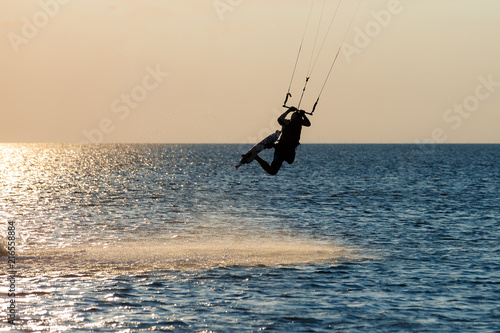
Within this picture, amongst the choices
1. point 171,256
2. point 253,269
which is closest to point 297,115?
point 253,269

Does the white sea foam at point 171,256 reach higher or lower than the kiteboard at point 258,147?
lower

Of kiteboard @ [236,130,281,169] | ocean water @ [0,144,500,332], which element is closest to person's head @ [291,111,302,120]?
kiteboard @ [236,130,281,169]

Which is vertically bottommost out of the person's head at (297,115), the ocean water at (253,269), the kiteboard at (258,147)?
the ocean water at (253,269)

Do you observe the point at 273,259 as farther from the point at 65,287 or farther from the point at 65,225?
the point at 65,225

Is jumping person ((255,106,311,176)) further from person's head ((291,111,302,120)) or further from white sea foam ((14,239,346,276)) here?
white sea foam ((14,239,346,276))

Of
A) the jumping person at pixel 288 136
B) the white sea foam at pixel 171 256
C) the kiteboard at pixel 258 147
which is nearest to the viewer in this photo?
the kiteboard at pixel 258 147

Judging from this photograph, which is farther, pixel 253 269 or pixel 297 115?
pixel 253 269

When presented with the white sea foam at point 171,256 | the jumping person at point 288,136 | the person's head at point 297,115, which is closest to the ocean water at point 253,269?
the white sea foam at point 171,256

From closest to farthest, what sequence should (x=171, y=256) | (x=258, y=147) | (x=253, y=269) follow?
(x=258, y=147), (x=253, y=269), (x=171, y=256)

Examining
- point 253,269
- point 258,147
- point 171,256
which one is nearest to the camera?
point 258,147

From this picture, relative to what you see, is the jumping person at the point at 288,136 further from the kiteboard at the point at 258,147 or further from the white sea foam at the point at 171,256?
the white sea foam at the point at 171,256

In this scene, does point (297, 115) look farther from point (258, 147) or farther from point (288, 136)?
point (258, 147)

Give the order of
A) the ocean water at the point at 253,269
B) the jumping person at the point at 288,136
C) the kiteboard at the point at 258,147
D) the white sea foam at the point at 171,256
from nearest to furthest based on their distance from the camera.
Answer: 1. the ocean water at the point at 253,269
2. the kiteboard at the point at 258,147
3. the jumping person at the point at 288,136
4. the white sea foam at the point at 171,256

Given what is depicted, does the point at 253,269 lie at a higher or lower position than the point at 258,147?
lower
